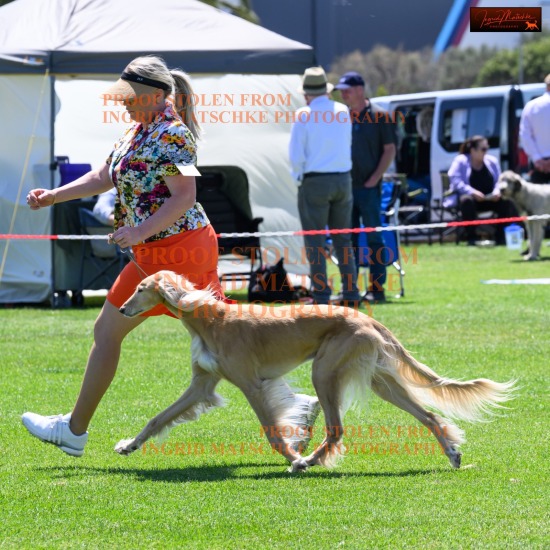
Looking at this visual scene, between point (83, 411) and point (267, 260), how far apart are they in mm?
6878

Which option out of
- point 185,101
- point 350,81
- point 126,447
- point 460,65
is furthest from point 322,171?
point 460,65

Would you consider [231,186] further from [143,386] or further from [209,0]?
[209,0]

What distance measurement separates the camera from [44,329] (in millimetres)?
9195

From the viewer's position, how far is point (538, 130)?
1436 centimetres

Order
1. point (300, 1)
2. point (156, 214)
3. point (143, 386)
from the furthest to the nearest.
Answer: point (300, 1) < point (143, 386) < point (156, 214)

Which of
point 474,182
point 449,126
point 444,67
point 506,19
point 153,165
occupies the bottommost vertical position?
point 474,182

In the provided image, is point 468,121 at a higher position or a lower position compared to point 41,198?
higher

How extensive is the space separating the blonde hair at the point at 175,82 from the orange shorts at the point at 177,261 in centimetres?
51

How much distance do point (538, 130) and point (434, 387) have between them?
33.1 feet

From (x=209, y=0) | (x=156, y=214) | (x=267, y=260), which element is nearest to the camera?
(x=156, y=214)

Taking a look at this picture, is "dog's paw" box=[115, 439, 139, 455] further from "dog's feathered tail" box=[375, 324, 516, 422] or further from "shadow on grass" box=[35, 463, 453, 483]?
"dog's feathered tail" box=[375, 324, 516, 422]

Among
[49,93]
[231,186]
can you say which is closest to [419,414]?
[49,93]

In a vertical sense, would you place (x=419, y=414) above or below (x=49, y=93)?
below

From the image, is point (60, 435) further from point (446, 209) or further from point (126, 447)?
point (446, 209)
